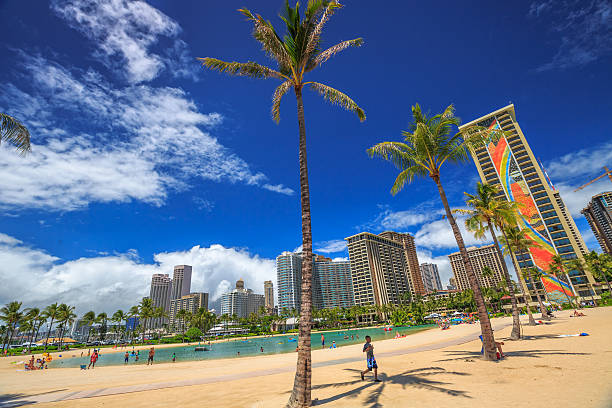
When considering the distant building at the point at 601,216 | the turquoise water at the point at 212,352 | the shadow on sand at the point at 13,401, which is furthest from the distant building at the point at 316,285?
the shadow on sand at the point at 13,401

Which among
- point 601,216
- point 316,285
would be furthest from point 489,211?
point 601,216

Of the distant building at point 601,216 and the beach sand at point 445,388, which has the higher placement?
the distant building at point 601,216

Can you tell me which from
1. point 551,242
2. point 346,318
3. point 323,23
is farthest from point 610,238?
point 323,23

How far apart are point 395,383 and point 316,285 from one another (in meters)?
193

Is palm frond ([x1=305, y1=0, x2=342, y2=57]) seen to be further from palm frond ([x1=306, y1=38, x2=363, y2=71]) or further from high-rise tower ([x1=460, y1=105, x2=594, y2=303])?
high-rise tower ([x1=460, y1=105, x2=594, y2=303])

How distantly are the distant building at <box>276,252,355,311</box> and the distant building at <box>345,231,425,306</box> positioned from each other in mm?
42739

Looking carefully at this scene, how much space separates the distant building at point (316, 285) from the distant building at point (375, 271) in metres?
42.7

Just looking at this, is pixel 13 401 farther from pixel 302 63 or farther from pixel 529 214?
pixel 529 214

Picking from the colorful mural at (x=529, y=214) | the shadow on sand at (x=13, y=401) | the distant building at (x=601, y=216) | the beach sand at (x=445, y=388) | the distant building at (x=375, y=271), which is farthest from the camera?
the distant building at (x=375, y=271)

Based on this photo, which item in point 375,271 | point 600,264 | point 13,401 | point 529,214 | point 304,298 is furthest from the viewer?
point 375,271

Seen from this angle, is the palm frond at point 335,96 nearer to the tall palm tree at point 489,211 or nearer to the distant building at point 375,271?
the tall palm tree at point 489,211

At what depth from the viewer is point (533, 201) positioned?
3290 inches

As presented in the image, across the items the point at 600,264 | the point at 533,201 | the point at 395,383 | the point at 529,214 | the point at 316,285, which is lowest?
the point at 395,383

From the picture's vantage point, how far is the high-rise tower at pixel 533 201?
251 feet
